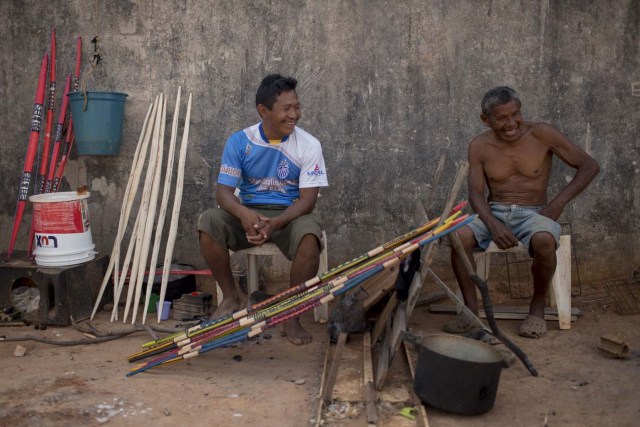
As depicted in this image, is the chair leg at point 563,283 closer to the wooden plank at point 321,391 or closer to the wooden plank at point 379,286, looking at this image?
the wooden plank at point 379,286

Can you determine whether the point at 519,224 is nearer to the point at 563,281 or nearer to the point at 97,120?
the point at 563,281

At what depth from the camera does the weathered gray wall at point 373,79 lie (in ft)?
17.1

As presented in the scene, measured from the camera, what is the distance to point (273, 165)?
15.1 ft

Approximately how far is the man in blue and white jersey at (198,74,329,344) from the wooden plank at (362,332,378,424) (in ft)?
1.47

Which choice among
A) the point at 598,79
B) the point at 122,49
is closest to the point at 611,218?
the point at 598,79

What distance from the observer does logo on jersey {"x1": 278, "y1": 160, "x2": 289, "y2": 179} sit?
4.58 m

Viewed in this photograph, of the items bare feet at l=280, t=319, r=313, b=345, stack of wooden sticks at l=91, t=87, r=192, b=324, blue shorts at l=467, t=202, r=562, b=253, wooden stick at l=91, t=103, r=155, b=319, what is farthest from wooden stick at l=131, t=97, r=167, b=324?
blue shorts at l=467, t=202, r=562, b=253

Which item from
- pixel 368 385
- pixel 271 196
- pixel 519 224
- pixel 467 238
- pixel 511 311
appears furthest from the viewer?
pixel 511 311

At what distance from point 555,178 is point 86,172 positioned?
3.61 meters

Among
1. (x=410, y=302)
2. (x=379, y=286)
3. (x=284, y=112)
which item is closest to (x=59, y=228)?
(x=284, y=112)

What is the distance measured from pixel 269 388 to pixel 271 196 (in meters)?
1.46

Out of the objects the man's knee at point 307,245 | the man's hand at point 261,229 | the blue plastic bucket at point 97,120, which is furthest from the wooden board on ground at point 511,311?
the blue plastic bucket at point 97,120

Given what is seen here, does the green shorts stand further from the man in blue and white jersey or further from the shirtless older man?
the shirtless older man

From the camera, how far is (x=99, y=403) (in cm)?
→ 336
